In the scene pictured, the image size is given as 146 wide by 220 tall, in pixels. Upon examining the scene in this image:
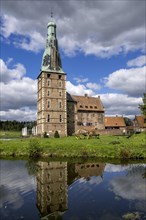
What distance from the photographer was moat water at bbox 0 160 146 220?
515 inches

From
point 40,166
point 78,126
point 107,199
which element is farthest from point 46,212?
point 78,126

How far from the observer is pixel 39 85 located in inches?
2653

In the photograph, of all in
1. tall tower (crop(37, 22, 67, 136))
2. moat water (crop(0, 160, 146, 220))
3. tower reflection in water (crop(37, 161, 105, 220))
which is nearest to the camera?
moat water (crop(0, 160, 146, 220))

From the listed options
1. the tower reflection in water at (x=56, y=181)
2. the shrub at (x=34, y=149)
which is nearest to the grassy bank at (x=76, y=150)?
the shrub at (x=34, y=149)

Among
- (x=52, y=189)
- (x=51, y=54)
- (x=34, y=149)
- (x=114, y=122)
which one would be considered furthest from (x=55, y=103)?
(x=52, y=189)

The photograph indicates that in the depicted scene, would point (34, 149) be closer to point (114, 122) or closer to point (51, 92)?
point (51, 92)

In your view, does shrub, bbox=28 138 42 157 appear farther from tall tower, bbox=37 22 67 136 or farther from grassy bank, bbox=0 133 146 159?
tall tower, bbox=37 22 67 136

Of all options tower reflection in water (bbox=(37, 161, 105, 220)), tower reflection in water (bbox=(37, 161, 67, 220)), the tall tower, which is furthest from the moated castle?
tower reflection in water (bbox=(37, 161, 67, 220))

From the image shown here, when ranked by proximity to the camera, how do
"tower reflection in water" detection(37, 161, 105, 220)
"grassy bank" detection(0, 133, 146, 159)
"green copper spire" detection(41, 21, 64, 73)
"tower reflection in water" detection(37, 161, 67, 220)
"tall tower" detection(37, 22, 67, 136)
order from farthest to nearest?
1. "green copper spire" detection(41, 21, 64, 73)
2. "tall tower" detection(37, 22, 67, 136)
3. "grassy bank" detection(0, 133, 146, 159)
4. "tower reflection in water" detection(37, 161, 105, 220)
5. "tower reflection in water" detection(37, 161, 67, 220)

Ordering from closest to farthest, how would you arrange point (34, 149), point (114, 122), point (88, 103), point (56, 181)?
1. point (56, 181)
2. point (34, 149)
3. point (88, 103)
4. point (114, 122)

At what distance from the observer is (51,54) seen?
66.6 m

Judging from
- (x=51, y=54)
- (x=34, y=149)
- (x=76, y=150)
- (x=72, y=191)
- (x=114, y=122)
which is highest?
(x=51, y=54)

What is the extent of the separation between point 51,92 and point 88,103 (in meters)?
15.4

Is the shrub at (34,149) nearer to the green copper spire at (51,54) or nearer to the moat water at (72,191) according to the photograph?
the moat water at (72,191)
